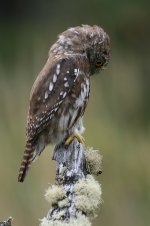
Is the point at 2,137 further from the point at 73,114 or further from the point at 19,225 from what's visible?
the point at 73,114

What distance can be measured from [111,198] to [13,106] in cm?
140

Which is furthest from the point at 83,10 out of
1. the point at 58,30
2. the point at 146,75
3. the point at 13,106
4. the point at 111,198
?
the point at 111,198

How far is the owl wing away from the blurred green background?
168 centimetres

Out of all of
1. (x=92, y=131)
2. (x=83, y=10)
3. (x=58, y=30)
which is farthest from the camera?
(x=83, y=10)

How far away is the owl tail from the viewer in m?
5.35

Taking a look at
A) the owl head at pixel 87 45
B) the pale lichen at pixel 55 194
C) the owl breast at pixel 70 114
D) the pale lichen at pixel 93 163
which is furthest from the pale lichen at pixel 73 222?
the owl head at pixel 87 45

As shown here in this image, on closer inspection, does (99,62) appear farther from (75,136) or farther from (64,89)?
(75,136)

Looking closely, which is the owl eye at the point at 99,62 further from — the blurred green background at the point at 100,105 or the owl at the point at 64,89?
the blurred green background at the point at 100,105

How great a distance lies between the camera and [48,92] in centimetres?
580

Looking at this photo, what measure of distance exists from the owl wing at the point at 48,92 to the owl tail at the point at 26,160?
5 cm

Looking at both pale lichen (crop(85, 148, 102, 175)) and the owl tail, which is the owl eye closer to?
the owl tail

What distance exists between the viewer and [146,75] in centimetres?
973

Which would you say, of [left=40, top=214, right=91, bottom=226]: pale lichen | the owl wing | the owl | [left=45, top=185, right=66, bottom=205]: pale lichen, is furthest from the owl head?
[left=40, top=214, right=91, bottom=226]: pale lichen

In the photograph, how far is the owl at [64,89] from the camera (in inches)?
224
